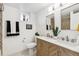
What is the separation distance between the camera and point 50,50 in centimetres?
167

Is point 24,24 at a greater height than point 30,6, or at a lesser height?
lesser

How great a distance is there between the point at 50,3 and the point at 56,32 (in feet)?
1.70

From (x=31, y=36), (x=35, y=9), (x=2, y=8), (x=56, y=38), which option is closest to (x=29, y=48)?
(x=31, y=36)

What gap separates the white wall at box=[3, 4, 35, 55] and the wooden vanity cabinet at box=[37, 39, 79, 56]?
215mm

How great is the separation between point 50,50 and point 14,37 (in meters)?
0.67

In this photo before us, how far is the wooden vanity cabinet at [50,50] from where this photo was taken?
1467mm

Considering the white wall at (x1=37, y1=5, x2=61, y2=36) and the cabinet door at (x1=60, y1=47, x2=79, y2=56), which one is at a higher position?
the white wall at (x1=37, y1=5, x2=61, y2=36)

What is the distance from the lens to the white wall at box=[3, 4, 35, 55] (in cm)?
163

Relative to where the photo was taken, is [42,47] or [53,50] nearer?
[53,50]

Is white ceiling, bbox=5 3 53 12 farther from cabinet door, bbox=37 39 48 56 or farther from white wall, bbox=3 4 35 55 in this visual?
cabinet door, bbox=37 39 48 56

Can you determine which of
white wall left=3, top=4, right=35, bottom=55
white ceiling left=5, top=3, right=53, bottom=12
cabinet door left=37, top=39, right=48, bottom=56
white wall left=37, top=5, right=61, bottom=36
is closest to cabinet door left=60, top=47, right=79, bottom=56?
cabinet door left=37, top=39, right=48, bottom=56

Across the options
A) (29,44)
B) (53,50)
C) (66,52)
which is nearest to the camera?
(66,52)

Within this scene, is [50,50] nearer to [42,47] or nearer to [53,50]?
[53,50]

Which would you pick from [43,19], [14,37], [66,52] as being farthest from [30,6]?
[66,52]
